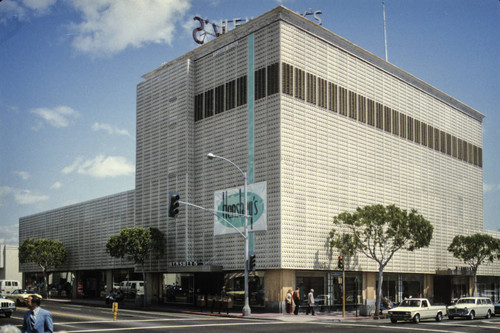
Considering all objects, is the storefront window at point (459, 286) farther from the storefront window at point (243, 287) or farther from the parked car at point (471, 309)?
the storefront window at point (243, 287)

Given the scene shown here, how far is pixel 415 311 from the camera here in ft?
111

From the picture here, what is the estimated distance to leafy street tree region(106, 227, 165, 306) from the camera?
1933 inches

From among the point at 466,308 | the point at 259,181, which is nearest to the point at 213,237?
the point at 259,181

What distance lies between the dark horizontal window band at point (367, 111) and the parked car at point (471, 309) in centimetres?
1877

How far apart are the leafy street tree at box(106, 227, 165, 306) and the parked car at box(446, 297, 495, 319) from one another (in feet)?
84.8

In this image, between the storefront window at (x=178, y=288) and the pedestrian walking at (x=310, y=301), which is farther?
the storefront window at (x=178, y=288)

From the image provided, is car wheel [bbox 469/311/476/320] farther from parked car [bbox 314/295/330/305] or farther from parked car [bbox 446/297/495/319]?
Answer: parked car [bbox 314/295/330/305]

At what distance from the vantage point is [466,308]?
123ft

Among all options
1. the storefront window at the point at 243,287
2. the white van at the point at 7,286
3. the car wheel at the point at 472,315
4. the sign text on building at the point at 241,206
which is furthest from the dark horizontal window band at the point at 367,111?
the white van at the point at 7,286

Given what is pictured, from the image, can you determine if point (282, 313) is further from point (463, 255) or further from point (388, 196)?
point (463, 255)

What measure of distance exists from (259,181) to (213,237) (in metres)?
7.13

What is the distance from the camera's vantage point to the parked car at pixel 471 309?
123ft

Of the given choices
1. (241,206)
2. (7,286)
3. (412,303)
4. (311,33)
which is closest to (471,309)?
(412,303)

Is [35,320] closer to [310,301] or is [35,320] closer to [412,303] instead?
[412,303]
